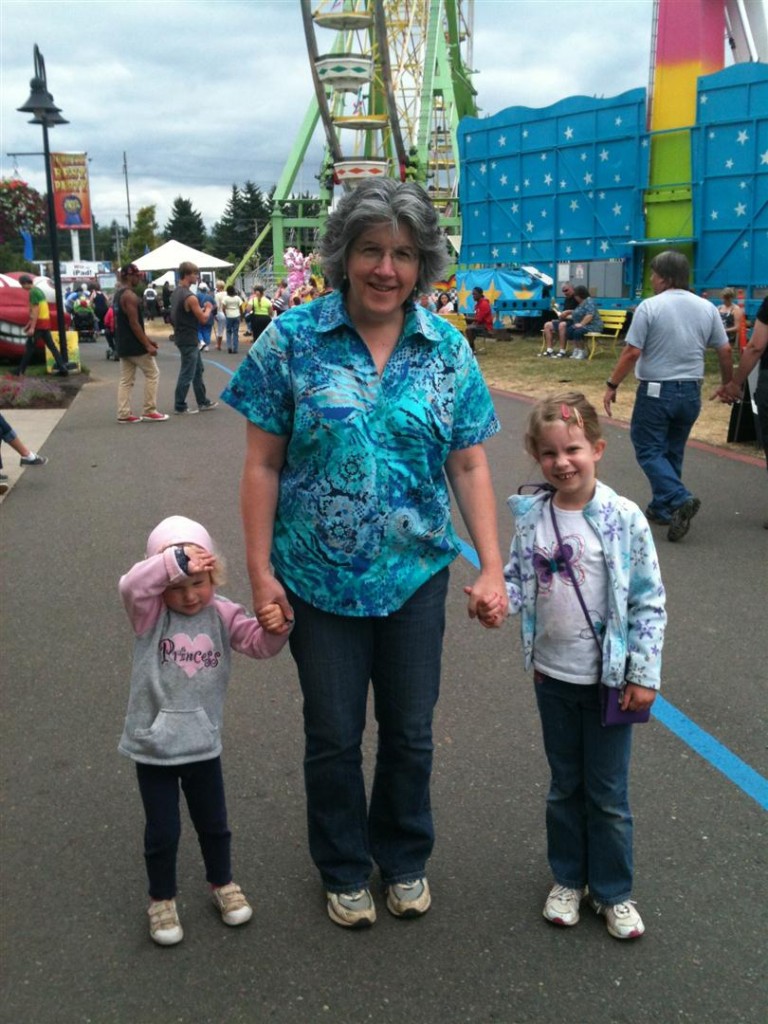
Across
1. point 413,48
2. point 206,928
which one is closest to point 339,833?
point 206,928

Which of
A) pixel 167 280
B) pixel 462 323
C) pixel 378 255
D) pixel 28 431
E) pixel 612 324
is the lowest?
pixel 28 431

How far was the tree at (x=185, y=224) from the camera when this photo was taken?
114562 mm

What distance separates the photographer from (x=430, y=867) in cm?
314

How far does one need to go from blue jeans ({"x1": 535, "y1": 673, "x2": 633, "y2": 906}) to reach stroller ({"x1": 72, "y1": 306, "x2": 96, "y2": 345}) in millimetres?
30183

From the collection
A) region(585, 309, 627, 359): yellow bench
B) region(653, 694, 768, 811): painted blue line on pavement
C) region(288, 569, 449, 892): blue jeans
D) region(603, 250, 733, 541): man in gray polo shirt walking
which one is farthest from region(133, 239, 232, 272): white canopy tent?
region(288, 569, 449, 892): blue jeans

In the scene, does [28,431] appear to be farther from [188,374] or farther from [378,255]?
[378,255]

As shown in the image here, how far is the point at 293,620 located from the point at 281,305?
1029 inches

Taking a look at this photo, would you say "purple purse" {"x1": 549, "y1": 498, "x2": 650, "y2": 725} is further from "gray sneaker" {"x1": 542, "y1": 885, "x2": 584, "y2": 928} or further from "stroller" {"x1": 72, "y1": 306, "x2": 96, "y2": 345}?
"stroller" {"x1": 72, "y1": 306, "x2": 96, "y2": 345}

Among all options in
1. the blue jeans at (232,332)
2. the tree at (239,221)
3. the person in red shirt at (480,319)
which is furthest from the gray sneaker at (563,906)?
the tree at (239,221)

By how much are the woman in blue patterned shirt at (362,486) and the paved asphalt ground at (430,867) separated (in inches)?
12.2

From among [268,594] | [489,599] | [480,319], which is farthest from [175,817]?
[480,319]

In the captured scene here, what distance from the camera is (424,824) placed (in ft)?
9.63

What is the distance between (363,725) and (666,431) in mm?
4694

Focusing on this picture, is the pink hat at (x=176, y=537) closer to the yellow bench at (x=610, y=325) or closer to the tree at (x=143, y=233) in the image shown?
the yellow bench at (x=610, y=325)
